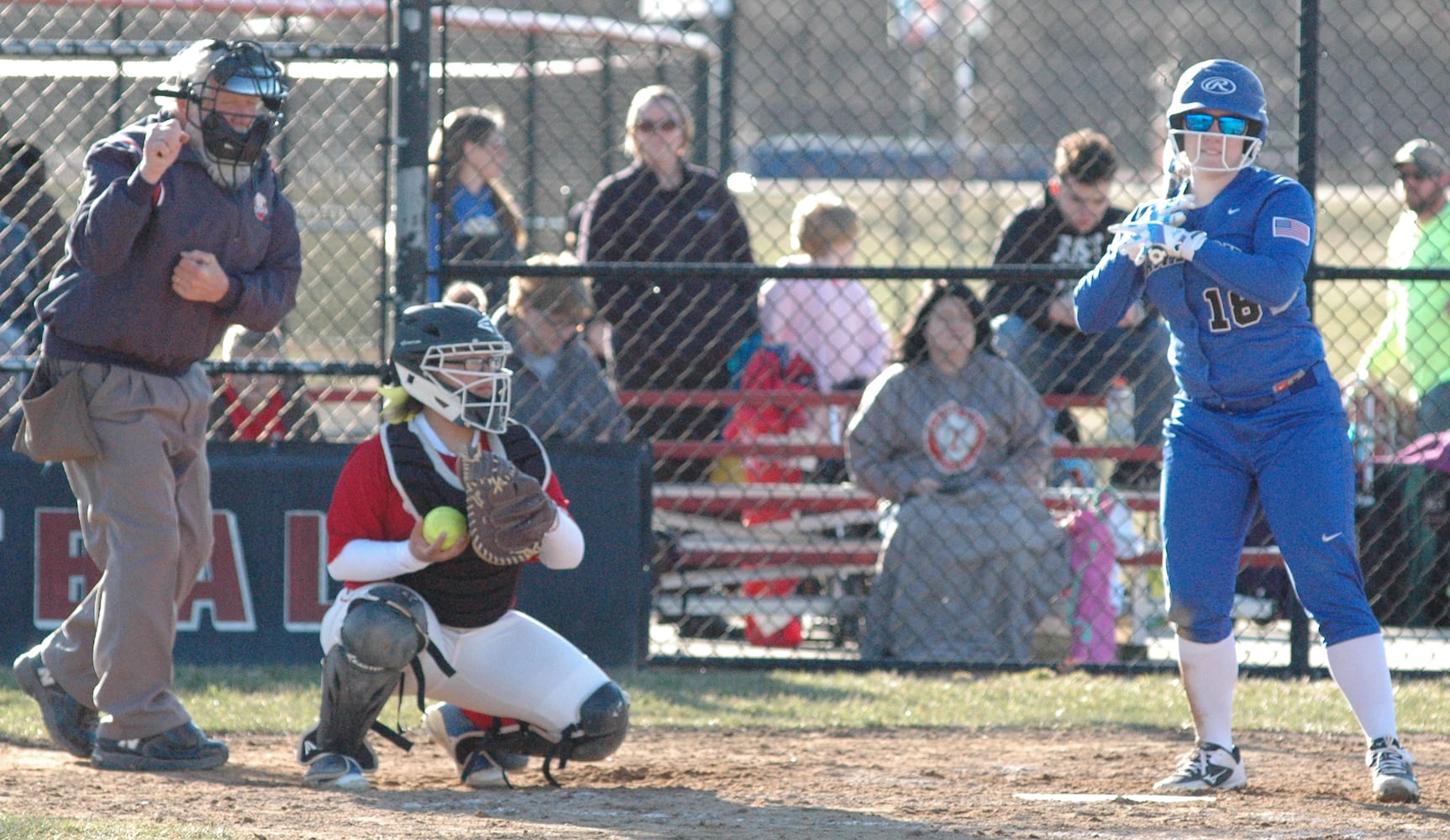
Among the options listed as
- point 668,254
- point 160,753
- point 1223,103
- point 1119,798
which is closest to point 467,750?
point 160,753

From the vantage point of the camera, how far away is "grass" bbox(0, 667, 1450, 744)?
5457 mm

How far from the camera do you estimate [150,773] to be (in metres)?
4.55

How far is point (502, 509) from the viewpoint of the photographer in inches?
167

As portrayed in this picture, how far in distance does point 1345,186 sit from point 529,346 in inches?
808

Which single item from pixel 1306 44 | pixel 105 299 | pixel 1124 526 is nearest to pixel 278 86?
pixel 105 299

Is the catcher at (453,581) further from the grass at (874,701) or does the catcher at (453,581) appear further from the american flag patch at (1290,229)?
the american flag patch at (1290,229)

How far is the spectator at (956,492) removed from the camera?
654 cm

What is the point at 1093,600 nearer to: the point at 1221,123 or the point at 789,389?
the point at 789,389

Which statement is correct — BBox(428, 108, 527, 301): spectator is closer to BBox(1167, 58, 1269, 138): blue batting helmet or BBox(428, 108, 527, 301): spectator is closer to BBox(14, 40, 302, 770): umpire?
BBox(14, 40, 302, 770): umpire

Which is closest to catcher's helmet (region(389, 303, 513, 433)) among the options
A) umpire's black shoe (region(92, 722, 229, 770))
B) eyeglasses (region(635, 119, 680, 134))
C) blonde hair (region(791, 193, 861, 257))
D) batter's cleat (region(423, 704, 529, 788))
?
batter's cleat (region(423, 704, 529, 788))

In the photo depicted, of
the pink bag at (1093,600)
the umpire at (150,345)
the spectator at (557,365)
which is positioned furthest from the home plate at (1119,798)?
the spectator at (557,365)

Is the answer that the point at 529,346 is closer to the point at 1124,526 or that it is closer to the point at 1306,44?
the point at 1124,526

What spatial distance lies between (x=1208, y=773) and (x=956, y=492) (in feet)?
7.73

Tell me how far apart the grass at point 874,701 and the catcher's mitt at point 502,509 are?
1339 millimetres
